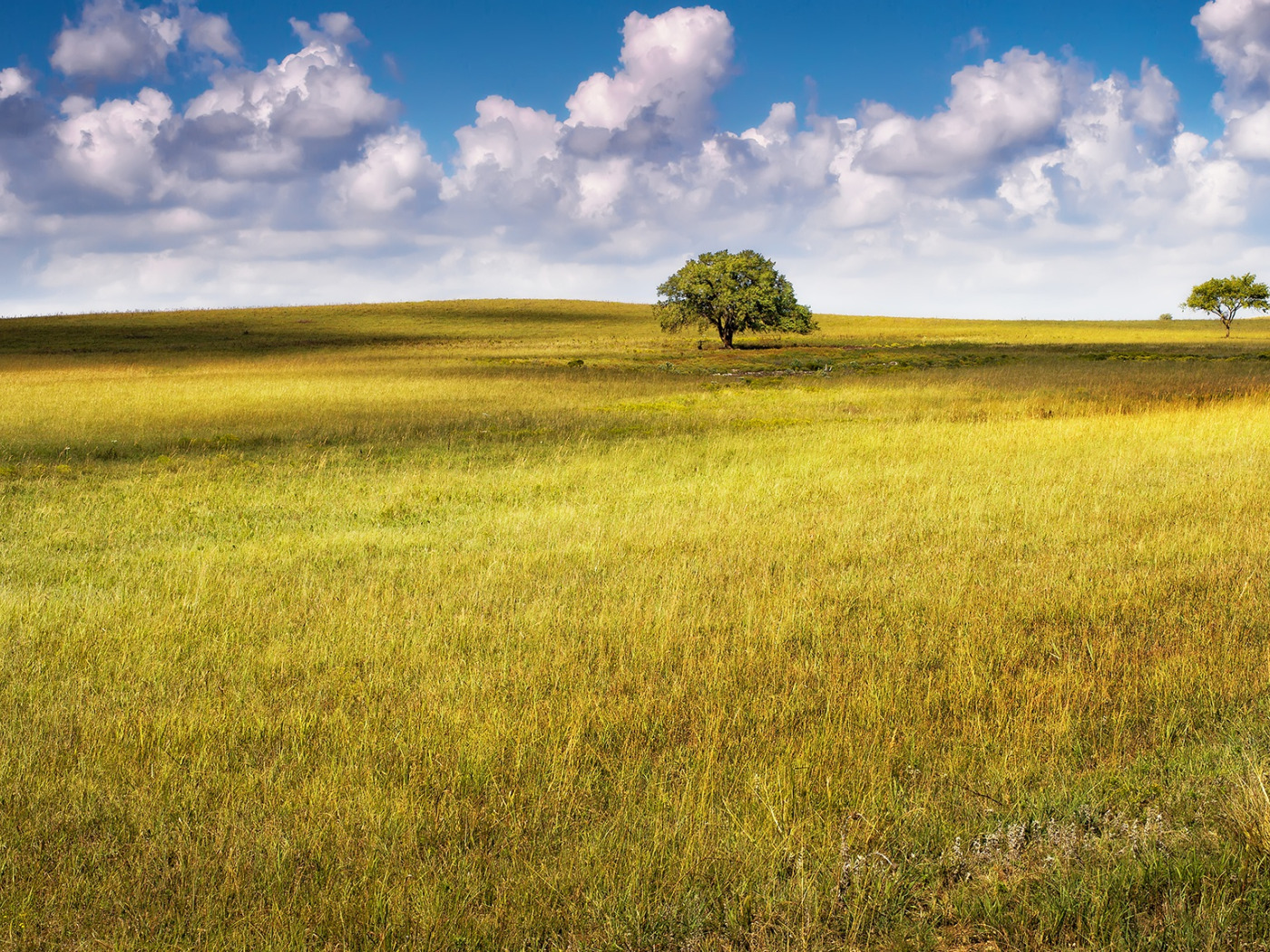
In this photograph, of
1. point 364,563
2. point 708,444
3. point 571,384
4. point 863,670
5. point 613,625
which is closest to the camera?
point 863,670

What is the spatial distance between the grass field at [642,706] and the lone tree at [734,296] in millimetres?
48362

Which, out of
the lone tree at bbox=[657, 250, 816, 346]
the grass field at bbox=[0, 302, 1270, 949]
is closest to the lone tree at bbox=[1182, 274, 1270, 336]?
the lone tree at bbox=[657, 250, 816, 346]

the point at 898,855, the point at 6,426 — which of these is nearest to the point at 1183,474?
the point at 898,855

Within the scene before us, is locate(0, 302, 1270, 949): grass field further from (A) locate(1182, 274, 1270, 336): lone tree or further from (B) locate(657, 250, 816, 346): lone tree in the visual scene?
(A) locate(1182, 274, 1270, 336): lone tree

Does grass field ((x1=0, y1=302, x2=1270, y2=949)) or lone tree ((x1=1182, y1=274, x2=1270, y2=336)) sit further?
lone tree ((x1=1182, y1=274, x2=1270, y2=336))

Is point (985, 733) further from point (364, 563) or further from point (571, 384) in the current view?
point (571, 384)

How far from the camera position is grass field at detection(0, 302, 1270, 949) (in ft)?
12.0

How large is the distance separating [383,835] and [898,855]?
8.01 feet

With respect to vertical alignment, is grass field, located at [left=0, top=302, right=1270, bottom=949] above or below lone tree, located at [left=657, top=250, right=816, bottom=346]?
below

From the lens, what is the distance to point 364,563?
31.6 ft

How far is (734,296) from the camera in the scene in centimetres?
6259

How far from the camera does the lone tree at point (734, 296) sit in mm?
62938

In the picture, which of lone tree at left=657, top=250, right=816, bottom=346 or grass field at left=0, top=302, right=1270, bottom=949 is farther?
lone tree at left=657, top=250, right=816, bottom=346

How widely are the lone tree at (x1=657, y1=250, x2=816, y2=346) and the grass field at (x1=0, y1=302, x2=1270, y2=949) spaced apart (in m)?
48.4
